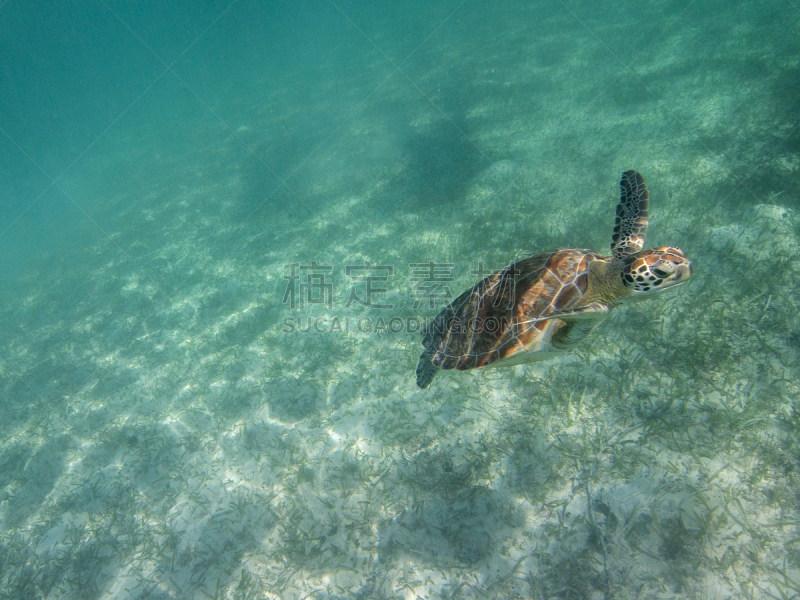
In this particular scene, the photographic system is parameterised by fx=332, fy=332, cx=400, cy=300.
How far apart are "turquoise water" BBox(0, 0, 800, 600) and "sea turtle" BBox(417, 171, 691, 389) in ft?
3.25

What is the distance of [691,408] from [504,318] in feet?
6.82

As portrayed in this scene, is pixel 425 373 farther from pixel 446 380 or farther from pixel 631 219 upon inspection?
pixel 631 219

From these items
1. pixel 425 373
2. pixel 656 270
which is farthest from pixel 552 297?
pixel 425 373

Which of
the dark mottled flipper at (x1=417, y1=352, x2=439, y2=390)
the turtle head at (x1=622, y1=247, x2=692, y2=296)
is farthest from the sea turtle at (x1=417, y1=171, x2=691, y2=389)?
the dark mottled flipper at (x1=417, y1=352, x2=439, y2=390)

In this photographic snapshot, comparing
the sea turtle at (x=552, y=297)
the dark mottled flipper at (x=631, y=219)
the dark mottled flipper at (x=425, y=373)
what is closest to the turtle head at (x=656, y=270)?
the sea turtle at (x=552, y=297)

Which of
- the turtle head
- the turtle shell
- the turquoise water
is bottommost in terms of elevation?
the turquoise water

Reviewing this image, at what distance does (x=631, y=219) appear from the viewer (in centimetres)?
394

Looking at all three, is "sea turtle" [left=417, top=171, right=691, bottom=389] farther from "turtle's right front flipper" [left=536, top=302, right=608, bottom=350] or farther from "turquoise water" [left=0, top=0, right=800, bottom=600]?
"turquoise water" [left=0, top=0, right=800, bottom=600]

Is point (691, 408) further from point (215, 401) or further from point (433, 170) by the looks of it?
point (433, 170)

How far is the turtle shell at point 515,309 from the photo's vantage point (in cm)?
329

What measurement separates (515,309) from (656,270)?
4.00 feet

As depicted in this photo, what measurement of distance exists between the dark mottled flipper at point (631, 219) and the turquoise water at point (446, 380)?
1046mm

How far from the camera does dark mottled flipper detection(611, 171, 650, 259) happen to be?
3691 millimetres

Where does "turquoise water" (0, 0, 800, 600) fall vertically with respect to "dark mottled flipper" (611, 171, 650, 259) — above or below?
below
